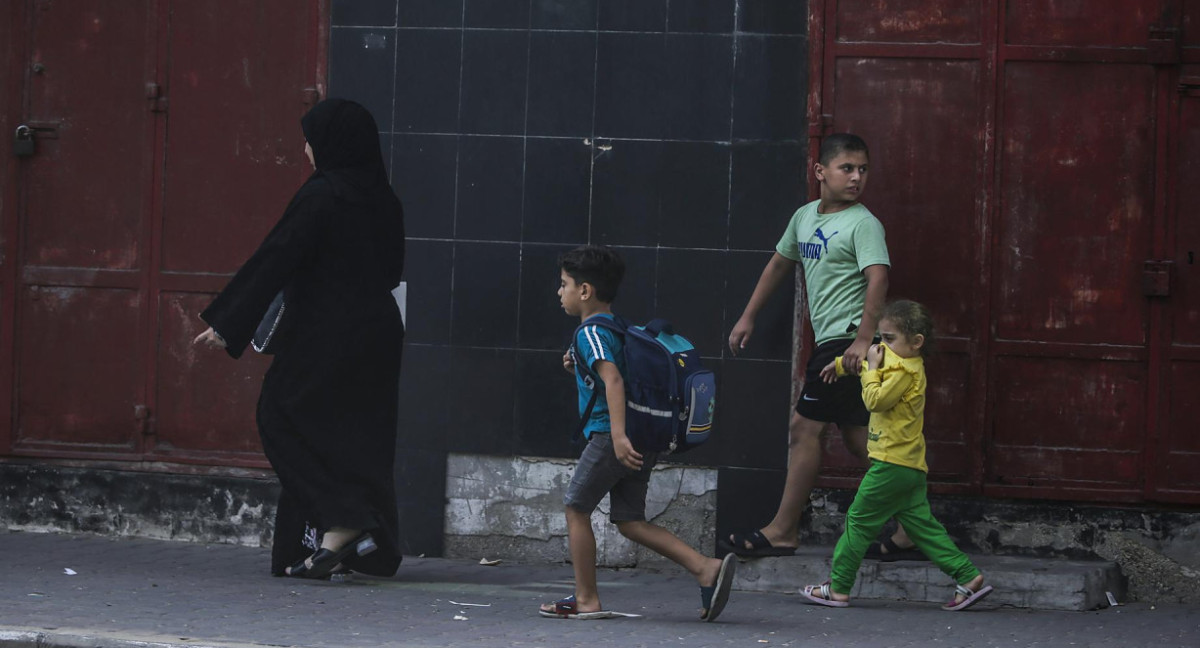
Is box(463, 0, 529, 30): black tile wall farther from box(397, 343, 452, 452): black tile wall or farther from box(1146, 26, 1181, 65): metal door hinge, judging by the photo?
box(1146, 26, 1181, 65): metal door hinge

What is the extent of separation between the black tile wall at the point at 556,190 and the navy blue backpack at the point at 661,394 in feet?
5.46

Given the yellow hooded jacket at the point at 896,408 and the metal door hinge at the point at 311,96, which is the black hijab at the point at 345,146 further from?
the yellow hooded jacket at the point at 896,408

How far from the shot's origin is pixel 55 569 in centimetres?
703

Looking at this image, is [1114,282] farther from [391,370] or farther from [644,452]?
[391,370]

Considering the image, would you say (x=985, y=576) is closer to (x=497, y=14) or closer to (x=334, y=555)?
(x=334, y=555)

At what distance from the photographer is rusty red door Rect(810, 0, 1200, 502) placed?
7.20 m

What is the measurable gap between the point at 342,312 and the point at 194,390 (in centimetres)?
147

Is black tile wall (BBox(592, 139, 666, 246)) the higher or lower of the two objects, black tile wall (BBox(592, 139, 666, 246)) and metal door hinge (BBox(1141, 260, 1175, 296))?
the higher

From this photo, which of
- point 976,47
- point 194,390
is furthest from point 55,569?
point 976,47

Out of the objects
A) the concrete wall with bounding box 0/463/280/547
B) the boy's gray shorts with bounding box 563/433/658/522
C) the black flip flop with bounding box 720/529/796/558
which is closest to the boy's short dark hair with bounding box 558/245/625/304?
the boy's gray shorts with bounding box 563/433/658/522

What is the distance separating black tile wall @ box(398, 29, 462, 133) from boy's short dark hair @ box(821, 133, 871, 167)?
73.7 inches

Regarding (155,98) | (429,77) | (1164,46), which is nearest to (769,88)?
(429,77)

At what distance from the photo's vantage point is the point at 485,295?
7.71m

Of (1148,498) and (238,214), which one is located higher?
(238,214)
